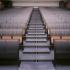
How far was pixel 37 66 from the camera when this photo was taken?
3.57m

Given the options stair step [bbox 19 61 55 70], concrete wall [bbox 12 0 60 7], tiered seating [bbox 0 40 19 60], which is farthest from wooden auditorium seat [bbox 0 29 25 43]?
concrete wall [bbox 12 0 60 7]

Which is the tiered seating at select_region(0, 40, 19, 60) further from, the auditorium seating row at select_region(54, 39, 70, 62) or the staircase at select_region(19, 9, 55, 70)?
the auditorium seating row at select_region(54, 39, 70, 62)

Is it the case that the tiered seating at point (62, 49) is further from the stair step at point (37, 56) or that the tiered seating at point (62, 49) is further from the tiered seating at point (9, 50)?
the tiered seating at point (9, 50)

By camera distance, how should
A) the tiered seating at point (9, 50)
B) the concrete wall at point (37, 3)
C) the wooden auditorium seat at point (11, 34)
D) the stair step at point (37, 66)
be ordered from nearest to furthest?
the stair step at point (37, 66)
the tiered seating at point (9, 50)
the wooden auditorium seat at point (11, 34)
the concrete wall at point (37, 3)

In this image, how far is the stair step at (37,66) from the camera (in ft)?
11.4

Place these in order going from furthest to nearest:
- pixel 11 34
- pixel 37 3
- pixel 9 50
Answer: pixel 37 3 → pixel 11 34 → pixel 9 50

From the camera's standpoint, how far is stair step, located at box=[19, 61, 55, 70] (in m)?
3.49

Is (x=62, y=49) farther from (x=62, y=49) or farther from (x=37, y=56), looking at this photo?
(x=37, y=56)

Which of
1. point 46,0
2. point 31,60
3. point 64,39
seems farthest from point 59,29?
point 46,0

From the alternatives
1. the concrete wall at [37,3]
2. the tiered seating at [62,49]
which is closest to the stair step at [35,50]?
the tiered seating at [62,49]

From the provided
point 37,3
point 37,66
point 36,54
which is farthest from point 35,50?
point 37,3

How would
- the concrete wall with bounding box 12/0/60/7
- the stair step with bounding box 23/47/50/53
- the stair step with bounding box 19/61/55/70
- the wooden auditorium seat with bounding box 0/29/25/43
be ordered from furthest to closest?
the concrete wall with bounding box 12/0/60/7, the stair step with bounding box 23/47/50/53, the wooden auditorium seat with bounding box 0/29/25/43, the stair step with bounding box 19/61/55/70

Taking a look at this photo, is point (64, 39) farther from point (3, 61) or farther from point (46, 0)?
point (46, 0)

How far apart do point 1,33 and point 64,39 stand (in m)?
1.14
